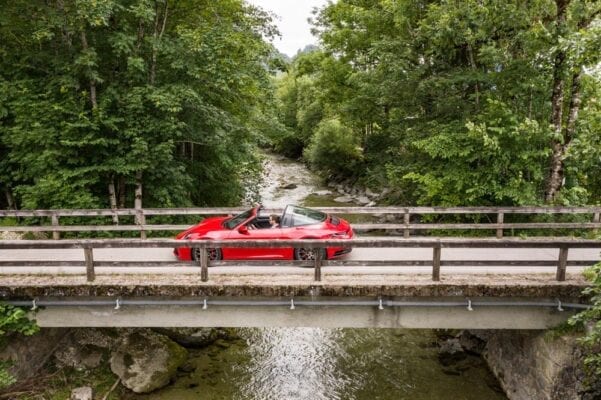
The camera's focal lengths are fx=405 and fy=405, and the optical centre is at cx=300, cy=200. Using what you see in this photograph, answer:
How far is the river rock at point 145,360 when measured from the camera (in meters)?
8.92

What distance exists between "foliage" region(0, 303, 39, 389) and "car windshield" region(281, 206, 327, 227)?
5179 millimetres

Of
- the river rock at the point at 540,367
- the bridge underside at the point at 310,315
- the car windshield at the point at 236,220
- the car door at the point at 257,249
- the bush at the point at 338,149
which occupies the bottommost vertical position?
the river rock at the point at 540,367

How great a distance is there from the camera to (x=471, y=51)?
13.8 meters

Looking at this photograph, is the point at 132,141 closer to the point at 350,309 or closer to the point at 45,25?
the point at 45,25

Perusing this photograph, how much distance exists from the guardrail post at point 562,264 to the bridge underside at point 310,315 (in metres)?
0.61

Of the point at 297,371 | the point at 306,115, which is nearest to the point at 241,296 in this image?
the point at 297,371

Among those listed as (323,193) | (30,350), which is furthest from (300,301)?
(323,193)

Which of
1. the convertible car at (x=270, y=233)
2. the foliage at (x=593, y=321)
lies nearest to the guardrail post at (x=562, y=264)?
the foliage at (x=593, y=321)

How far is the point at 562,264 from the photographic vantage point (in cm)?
731

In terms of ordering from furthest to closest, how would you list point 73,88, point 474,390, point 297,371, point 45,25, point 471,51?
point 471,51
point 73,88
point 45,25
point 297,371
point 474,390

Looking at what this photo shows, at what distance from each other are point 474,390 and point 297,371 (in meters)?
4.01

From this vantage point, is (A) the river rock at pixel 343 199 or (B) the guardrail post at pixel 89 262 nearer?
(B) the guardrail post at pixel 89 262

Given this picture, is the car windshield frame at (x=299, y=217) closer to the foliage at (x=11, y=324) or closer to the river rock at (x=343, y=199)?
the foliage at (x=11, y=324)

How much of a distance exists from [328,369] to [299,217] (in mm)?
3861
